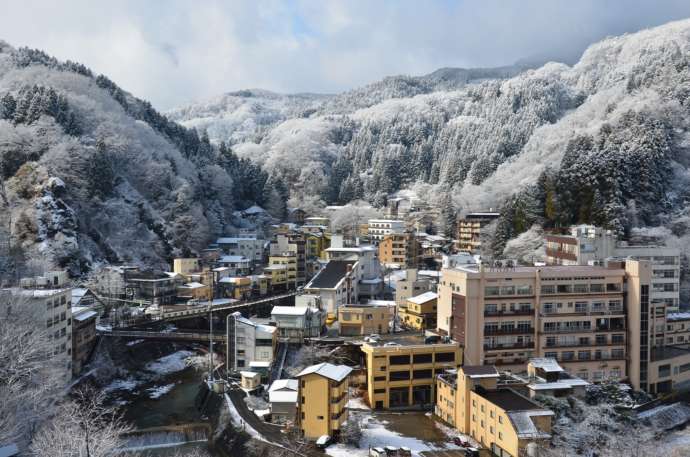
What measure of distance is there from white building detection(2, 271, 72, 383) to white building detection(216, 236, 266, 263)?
893 inches

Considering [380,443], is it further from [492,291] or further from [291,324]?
[291,324]

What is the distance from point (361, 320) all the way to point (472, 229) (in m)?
25.4

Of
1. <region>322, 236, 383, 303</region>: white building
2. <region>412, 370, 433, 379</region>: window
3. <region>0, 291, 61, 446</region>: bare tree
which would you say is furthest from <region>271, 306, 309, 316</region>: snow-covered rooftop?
<region>322, 236, 383, 303</region>: white building

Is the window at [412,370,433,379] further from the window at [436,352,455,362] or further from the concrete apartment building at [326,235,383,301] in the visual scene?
the concrete apartment building at [326,235,383,301]

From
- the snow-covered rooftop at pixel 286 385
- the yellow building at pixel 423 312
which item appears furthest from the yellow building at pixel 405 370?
the yellow building at pixel 423 312

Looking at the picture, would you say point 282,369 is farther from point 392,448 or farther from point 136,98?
point 136,98

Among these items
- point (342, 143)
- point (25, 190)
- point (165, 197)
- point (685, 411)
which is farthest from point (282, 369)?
point (342, 143)

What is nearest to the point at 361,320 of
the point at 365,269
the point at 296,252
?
the point at 365,269

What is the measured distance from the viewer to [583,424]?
59.0ft

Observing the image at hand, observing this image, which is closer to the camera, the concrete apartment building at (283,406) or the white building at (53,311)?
the concrete apartment building at (283,406)

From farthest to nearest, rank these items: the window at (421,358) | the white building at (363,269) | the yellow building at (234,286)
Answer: the yellow building at (234,286), the white building at (363,269), the window at (421,358)

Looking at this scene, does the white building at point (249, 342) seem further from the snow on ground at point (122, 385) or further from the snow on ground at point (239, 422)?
the snow on ground at point (122, 385)

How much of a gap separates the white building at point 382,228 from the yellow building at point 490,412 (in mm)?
32254

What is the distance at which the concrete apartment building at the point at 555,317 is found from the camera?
22.4 metres
